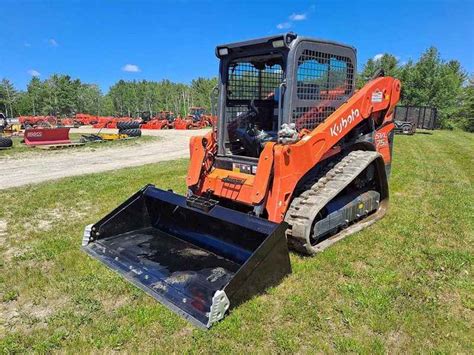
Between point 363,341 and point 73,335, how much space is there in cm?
216

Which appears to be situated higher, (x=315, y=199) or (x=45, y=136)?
(x=315, y=199)

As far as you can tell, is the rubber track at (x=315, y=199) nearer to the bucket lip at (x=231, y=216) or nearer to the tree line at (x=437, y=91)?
the bucket lip at (x=231, y=216)

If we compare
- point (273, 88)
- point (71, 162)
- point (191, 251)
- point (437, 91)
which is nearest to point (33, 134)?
point (71, 162)

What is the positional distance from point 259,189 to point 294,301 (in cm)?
118

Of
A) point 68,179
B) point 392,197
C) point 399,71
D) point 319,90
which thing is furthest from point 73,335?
point 399,71

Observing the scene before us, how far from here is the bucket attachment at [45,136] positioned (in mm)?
16422

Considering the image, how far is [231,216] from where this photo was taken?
371cm

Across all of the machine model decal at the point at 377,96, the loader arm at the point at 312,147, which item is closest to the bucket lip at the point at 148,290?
the loader arm at the point at 312,147

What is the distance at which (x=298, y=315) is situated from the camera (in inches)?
121

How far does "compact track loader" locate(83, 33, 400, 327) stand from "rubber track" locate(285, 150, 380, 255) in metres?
0.01

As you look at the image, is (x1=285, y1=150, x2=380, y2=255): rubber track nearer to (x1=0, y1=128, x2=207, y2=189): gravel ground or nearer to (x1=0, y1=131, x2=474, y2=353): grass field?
(x1=0, y1=131, x2=474, y2=353): grass field

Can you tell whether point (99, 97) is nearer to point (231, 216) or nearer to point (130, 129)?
point (130, 129)

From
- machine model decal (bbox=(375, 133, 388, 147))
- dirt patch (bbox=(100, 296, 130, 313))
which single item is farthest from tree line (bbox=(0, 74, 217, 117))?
dirt patch (bbox=(100, 296, 130, 313))

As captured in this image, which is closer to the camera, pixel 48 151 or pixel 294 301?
pixel 294 301
